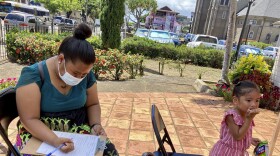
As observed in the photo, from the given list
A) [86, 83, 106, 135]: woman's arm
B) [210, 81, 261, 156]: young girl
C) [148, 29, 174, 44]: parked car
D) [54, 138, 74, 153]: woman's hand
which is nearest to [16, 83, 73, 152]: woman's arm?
[54, 138, 74, 153]: woman's hand

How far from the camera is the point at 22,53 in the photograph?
705cm

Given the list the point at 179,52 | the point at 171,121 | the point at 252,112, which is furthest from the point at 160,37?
the point at 252,112

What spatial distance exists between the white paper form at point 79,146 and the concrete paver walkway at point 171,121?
1239 mm

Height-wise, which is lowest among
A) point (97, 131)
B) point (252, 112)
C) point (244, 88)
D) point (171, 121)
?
point (171, 121)

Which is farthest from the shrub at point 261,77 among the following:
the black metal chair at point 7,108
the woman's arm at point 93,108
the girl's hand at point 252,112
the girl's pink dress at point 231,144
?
the black metal chair at point 7,108

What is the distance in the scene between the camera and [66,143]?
1.43 metres

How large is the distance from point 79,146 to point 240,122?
41.5 inches

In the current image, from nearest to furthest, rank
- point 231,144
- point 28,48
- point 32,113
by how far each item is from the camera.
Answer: point 32,113, point 231,144, point 28,48

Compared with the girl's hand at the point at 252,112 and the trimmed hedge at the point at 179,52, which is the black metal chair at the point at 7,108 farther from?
the trimmed hedge at the point at 179,52

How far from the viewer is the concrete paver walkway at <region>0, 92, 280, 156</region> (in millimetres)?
3002

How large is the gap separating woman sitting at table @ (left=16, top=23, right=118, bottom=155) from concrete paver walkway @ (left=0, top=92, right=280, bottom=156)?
1174mm

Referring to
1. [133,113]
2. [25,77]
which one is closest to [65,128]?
[25,77]

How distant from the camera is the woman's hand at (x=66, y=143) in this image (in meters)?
1.40

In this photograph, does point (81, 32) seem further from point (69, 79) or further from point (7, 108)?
point (7, 108)
